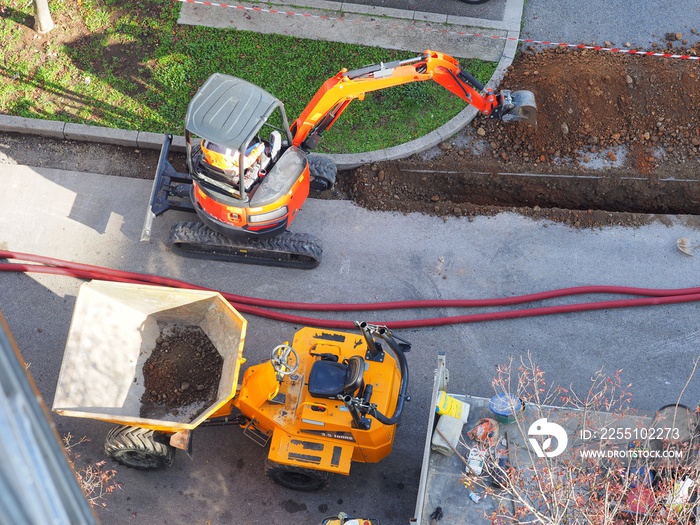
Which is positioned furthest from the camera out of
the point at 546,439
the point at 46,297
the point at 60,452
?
the point at 46,297

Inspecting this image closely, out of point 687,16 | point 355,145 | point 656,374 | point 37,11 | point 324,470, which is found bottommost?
point 324,470

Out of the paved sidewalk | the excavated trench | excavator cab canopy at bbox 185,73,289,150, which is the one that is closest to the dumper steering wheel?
excavator cab canopy at bbox 185,73,289,150

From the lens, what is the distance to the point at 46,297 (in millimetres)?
10469

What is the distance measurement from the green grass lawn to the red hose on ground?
8.56 ft

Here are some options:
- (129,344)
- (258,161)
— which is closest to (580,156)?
(258,161)

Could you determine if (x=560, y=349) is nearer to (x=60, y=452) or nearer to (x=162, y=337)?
(x=162, y=337)

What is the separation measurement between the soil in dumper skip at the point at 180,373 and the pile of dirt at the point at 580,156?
132 inches

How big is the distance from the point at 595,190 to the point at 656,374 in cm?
315

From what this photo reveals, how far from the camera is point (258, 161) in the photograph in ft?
31.5

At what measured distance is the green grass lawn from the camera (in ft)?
Result: 38.7

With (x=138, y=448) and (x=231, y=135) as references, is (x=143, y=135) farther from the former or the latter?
(x=138, y=448)

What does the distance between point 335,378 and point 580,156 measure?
5789 mm

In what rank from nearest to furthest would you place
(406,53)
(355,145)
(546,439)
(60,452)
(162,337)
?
(60,452) → (546,439) → (162,337) → (355,145) → (406,53)

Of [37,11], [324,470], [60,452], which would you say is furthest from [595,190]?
[60,452]
